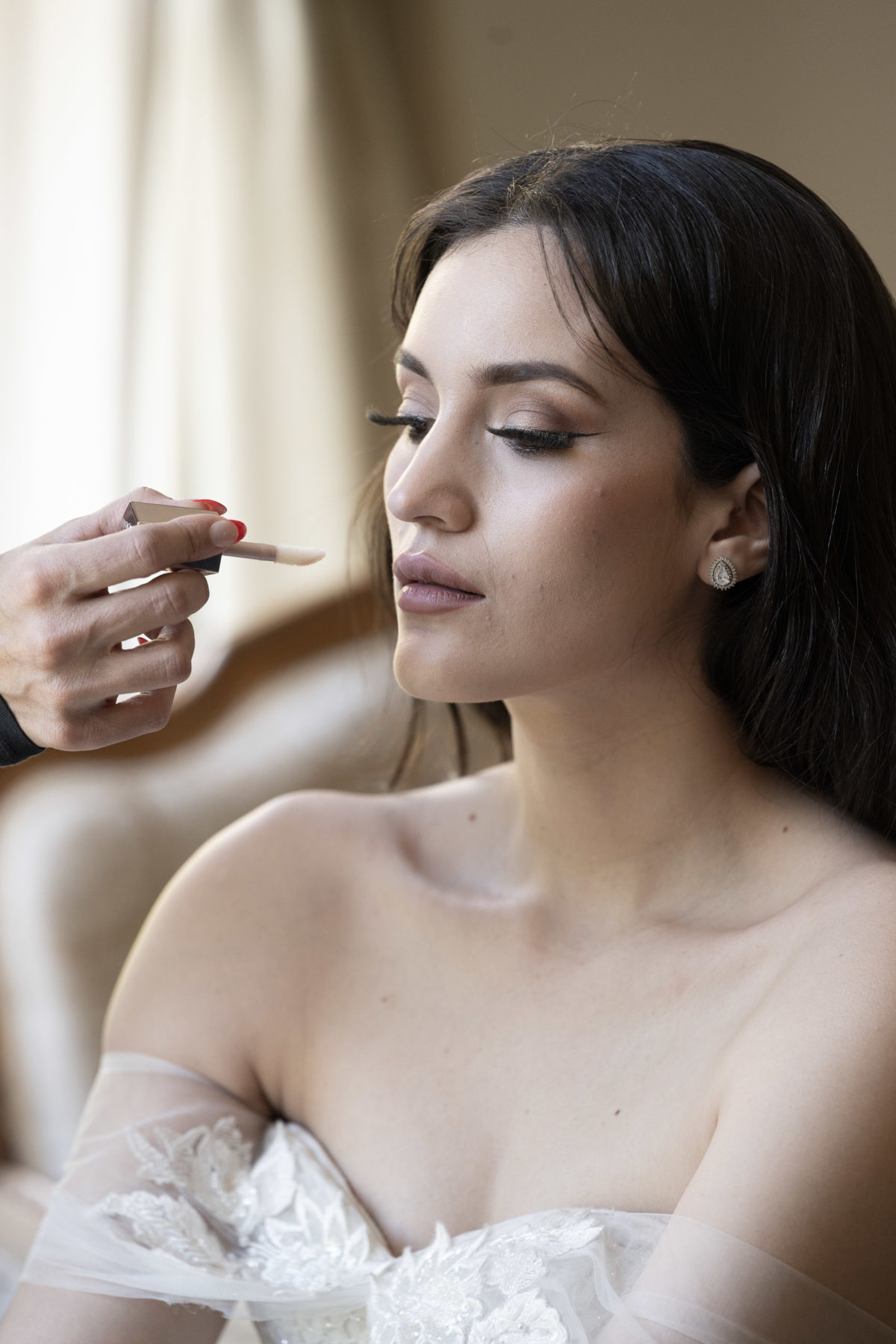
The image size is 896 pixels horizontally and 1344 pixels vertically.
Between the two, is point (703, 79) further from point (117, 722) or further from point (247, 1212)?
point (247, 1212)

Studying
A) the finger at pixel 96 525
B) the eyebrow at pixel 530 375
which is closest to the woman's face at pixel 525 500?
the eyebrow at pixel 530 375

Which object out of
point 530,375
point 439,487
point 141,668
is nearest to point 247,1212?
point 141,668

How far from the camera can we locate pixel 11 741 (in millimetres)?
880

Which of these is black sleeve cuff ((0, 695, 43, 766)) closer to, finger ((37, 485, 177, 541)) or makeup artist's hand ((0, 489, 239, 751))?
makeup artist's hand ((0, 489, 239, 751))

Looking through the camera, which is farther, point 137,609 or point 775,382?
point 775,382

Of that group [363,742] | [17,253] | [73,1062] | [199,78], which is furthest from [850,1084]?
[199,78]

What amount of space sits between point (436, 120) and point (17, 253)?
609mm

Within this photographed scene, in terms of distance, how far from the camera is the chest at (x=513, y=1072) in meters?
0.93

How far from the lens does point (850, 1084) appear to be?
0.80 metres

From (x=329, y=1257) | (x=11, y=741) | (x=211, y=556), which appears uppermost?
(x=211, y=556)

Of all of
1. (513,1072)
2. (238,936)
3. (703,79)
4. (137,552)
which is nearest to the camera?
(137,552)

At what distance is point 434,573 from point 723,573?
0.24 meters

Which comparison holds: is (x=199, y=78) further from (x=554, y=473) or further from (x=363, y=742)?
(x=554, y=473)

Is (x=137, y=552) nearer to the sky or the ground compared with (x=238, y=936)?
nearer to the sky
